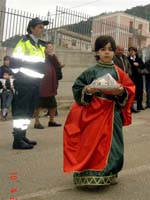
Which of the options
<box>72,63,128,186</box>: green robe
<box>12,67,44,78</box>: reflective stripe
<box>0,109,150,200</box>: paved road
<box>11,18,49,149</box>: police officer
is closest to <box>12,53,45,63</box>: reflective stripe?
<box>11,18,49,149</box>: police officer

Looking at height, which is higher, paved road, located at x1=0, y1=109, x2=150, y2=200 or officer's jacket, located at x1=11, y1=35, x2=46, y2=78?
officer's jacket, located at x1=11, y1=35, x2=46, y2=78

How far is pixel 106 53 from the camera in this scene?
5.22 m

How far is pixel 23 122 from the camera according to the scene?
7094 millimetres

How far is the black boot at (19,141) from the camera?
7.11m

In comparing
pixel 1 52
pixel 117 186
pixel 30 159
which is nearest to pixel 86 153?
pixel 117 186

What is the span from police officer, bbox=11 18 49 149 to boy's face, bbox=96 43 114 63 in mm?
2076

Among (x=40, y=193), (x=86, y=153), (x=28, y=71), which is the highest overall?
(x=28, y=71)

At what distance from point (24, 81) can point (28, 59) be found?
0.34 meters

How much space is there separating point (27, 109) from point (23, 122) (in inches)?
8.2

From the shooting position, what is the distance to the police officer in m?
7.07

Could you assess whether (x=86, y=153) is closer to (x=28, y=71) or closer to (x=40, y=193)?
(x=40, y=193)

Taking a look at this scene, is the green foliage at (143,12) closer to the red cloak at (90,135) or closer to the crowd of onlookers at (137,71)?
the crowd of onlookers at (137,71)

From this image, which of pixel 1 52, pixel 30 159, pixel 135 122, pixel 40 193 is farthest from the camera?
pixel 1 52

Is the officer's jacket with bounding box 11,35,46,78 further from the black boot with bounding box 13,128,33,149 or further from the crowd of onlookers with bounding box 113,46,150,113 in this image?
the crowd of onlookers with bounding box 113,46,150,113
